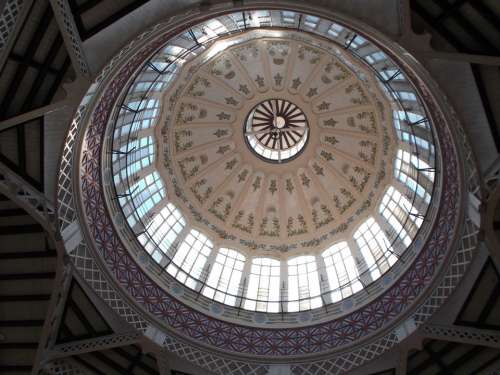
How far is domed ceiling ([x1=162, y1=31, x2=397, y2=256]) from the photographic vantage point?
87.8 ft

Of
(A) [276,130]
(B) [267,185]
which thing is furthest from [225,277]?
(A) [276,130]

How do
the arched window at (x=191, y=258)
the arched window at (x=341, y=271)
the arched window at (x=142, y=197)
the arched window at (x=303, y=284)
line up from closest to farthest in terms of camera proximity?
the arched window at (x=142, y=197), the arched window at (x=341, y=271), the arched window at (x=191, y=258), the arched window at (x=303, y=284)

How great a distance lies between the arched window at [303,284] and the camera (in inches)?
870

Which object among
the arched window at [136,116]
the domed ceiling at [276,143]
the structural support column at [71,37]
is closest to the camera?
the structural support column at [71,37]

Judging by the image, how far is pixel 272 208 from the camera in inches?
1164

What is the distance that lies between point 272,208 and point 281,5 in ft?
58.0

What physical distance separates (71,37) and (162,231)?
12559mm

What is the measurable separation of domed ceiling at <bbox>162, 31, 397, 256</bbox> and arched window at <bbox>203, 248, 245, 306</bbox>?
1.39 m

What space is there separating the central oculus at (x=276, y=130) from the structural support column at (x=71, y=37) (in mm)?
17279

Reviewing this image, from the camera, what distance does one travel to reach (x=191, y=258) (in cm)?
2377

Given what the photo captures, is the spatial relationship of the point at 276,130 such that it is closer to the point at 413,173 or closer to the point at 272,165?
the point at 272,165

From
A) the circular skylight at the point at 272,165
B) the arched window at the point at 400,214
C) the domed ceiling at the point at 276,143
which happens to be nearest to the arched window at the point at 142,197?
the circular skylight at the point at 272,165

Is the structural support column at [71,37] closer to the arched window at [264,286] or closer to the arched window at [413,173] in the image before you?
the arched window at [264,286]

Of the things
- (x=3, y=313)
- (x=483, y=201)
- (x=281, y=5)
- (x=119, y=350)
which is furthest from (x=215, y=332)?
(x=281, y=5)
